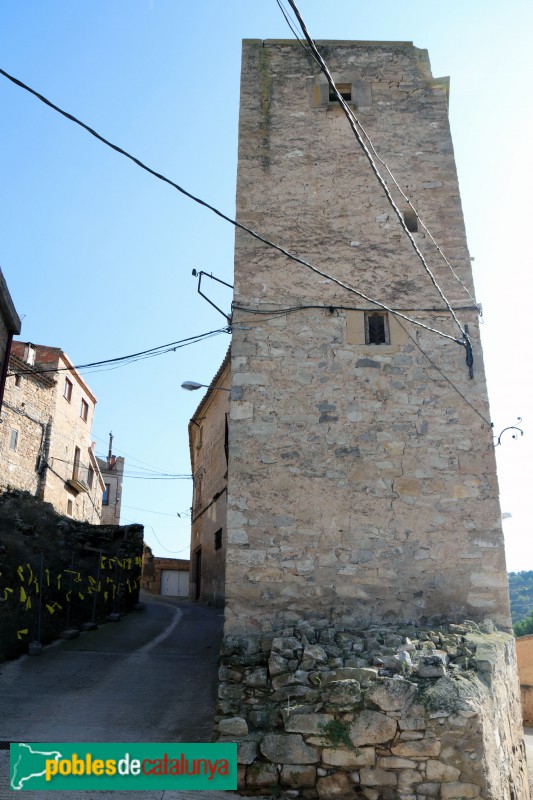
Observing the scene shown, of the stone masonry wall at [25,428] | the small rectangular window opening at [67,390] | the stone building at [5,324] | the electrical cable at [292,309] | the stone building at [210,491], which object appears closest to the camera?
the electrical cable at [292,309]

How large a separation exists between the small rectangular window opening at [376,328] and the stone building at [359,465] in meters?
0.03

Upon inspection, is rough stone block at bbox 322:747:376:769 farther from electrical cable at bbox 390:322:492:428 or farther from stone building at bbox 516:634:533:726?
stone building at bbox 516:634:533:726

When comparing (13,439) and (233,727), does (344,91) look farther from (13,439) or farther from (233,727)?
(13,439)

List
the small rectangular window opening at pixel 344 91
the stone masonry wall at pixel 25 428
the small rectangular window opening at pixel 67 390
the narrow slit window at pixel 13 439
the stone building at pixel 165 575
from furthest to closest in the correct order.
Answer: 1. the stone building at pixel 165 575
2. the small rectangular window opening at pixel 67 390
3. the narrow slit window at pixel 13 439
4. the stone masonry wall at pixel 25 428
5. the small rectangular window opening at pixel 344 91

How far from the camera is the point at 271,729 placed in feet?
16.6

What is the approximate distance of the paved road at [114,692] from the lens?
226 inches

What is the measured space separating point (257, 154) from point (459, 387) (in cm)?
422

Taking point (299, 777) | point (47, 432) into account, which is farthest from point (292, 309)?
point (47, 432)

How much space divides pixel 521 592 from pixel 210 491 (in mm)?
64639

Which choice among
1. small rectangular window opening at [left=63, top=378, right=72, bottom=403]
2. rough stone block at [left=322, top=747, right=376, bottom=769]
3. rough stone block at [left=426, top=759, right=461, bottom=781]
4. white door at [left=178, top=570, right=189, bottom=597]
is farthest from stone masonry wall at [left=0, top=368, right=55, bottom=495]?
rough stone block at [left=426, top=759, right=461, bottom=781]

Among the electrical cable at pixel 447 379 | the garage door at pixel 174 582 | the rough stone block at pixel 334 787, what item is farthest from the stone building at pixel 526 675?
the rough stone block at pixel 334 787

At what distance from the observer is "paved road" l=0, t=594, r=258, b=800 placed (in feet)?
18.8

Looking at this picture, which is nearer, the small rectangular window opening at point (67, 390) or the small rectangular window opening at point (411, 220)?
the small rectangular window opening at point (411, 220)

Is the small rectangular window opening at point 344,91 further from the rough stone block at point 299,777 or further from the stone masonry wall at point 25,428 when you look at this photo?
the stone masonry wall at point 25,428
